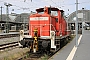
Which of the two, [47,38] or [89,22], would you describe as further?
[89,22]

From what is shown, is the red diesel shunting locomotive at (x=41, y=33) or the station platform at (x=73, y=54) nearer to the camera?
the station platform at (x=73, y=54)

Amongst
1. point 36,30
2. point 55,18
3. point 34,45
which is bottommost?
point 34,45

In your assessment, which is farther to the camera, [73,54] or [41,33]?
[41,33]

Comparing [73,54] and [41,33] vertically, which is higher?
[41,33]

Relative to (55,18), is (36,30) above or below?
below

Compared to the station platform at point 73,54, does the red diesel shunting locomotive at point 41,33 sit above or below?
above

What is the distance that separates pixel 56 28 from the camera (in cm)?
1377

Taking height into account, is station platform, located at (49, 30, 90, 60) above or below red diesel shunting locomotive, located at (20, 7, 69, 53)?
below

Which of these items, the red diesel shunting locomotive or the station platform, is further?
the red diesel shunting locomotive

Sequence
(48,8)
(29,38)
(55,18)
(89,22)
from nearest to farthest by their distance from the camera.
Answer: (29,38) → (48,8) → (55,18) → (89,22)

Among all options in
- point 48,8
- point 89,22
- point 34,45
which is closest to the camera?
point 34,45

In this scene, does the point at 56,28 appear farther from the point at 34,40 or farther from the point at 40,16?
the point at 34,40

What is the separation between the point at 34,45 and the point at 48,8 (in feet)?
10.4

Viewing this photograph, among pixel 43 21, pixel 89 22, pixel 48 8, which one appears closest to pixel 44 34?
pixel 43 21
